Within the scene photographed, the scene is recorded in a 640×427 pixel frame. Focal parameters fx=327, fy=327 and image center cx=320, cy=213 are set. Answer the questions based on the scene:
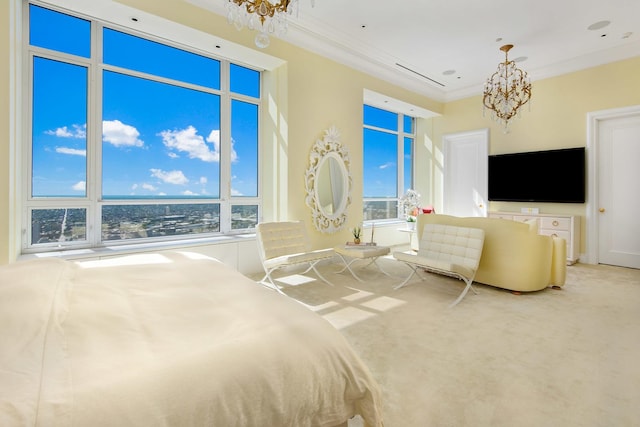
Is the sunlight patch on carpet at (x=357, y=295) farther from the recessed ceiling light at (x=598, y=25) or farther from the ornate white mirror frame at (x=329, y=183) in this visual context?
the recessed ceiling light at (x=598, y=25)

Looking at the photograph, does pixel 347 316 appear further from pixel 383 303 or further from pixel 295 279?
pixel 295 279

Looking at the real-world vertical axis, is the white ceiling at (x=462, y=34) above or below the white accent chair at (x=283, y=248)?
above

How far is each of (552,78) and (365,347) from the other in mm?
6099

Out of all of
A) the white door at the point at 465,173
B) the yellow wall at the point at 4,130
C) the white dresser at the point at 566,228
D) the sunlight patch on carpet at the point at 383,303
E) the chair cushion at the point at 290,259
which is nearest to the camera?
the yellow wall at the point at 4,130

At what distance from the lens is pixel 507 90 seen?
564 centimetres

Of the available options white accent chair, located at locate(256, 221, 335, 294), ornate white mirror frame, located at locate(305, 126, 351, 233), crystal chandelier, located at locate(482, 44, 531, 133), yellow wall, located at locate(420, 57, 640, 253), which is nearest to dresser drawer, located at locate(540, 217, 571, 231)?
yellow wall, located at locate(420, 57, 640, 253)

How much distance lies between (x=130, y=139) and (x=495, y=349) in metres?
4.32

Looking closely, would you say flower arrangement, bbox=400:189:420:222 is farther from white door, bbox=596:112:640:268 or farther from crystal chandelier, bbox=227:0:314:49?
crystal chandelier, bbox=227:0:314:49

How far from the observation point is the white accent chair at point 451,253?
3.52 metres

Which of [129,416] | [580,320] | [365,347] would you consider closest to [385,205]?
[580,320]

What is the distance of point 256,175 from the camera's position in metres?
5.07

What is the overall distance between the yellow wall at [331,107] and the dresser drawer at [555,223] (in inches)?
15.7

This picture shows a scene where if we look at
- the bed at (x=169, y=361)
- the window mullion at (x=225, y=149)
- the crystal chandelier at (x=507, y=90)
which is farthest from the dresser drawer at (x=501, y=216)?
the bed at (x=169, y=361)

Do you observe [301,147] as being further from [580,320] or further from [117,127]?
[580,320]
